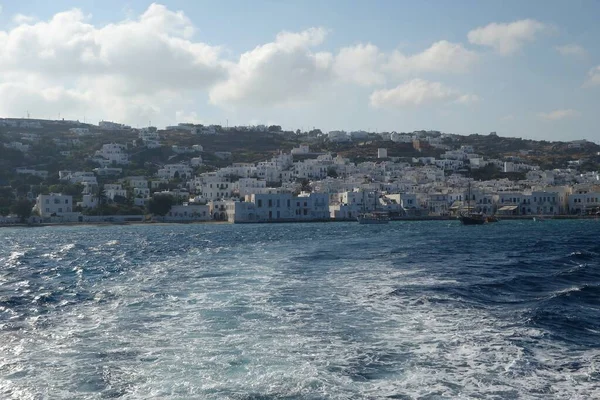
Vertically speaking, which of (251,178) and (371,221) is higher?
(251,178)

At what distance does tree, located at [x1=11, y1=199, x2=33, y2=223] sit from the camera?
3014 inches

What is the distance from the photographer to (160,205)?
81.2 meters

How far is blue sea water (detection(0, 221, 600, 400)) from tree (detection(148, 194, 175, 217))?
2251 inches

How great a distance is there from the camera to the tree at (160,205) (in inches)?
3187

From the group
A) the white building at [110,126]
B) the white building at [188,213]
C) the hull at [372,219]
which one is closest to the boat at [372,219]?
the hull at [372,219]

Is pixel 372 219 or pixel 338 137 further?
pixel 338 137

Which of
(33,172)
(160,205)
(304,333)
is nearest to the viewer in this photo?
(304,333)

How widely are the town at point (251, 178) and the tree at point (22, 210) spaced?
0.17 metres

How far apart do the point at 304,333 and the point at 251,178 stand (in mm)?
92294

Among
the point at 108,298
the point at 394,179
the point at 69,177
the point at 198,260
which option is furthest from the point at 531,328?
the point at 394,179

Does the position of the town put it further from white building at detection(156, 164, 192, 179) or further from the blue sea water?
the blue sea water

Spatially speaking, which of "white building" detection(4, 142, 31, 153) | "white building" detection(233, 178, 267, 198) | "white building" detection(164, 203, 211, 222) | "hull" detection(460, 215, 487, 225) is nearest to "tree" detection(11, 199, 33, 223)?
"white building" detection(164, 203, 211, 222)

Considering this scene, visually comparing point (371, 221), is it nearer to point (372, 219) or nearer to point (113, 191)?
point (372, 219)

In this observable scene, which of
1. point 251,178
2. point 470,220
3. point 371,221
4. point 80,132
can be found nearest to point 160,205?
point 251,178
